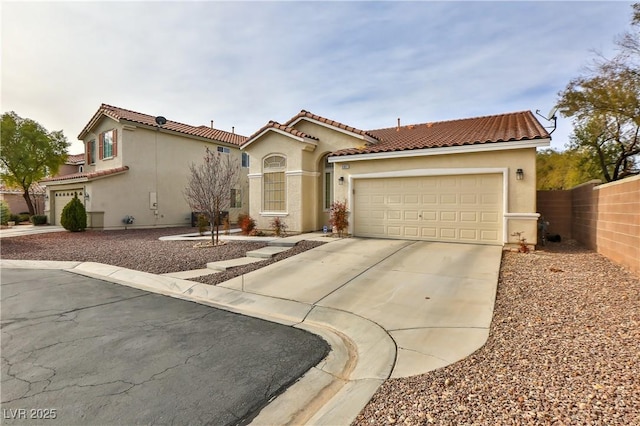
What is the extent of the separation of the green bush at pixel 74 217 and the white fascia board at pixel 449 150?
586 inches

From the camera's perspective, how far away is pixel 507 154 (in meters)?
9.91

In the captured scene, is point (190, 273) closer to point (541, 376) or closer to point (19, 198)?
point (541, 376)

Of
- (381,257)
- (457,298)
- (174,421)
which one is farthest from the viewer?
(381,257)

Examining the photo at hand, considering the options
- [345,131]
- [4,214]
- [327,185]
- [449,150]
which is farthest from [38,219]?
[449,150]

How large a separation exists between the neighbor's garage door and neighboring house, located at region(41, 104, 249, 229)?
14.5 meters

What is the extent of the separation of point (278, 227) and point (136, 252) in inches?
216

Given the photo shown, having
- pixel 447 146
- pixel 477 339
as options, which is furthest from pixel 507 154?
pixel 477 339

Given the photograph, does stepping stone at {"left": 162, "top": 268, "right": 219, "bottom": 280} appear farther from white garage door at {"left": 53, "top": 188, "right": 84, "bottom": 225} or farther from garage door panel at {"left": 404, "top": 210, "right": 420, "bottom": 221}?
white garage door at {"left": 53, "top": 188, "right": 84, "bottom": 225}

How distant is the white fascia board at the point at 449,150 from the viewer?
30.8ft

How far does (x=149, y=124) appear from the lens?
20.0m

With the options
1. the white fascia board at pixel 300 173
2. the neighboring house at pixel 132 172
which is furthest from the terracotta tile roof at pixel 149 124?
the white fascia board at pixel 300 173

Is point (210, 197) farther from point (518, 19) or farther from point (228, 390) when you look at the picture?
point (518, 19)

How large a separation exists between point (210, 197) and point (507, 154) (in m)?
10.9

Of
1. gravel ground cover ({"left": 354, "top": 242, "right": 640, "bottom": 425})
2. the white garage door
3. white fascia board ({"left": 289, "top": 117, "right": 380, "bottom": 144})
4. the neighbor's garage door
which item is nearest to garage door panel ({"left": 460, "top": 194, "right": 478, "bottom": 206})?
the neighbor's garage door
